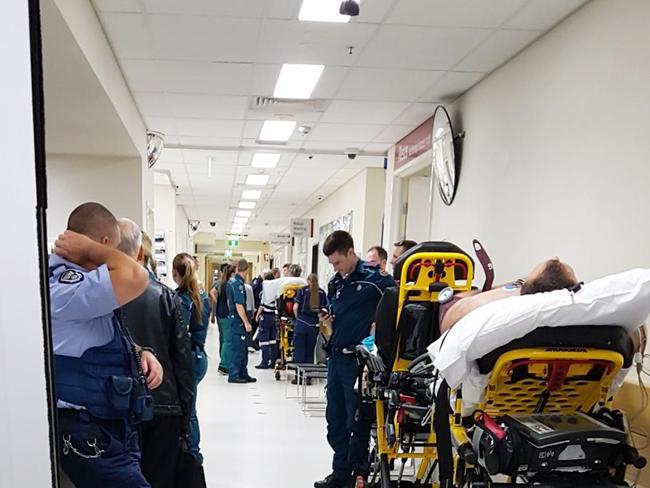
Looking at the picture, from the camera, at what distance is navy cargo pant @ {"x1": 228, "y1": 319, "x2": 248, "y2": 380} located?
6863mm

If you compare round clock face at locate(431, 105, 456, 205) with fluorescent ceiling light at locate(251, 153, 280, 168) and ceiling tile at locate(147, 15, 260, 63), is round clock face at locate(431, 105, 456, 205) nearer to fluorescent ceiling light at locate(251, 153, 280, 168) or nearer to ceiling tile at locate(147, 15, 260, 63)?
ceiling tile at locate(147, 15, 260, 63)

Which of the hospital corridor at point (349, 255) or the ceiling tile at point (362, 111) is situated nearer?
the hospital corridor at point (349, 255)

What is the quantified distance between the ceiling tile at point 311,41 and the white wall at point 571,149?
1.21 m

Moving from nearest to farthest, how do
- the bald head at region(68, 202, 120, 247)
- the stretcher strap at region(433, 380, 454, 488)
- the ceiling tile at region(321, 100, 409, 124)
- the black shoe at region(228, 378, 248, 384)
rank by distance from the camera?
the bald head at region(68, 202, 120, 247), the stretcher strap at region(433, 380, 454, 488), the ceiling tile at region(321, 100, 409, 124), the black shoe at region(228, 378, 248, 384)

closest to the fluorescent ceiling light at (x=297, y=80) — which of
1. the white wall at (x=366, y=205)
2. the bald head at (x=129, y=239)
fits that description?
the bald head at (x=129, y=239)

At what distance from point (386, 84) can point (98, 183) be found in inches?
145

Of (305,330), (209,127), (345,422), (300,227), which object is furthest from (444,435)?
(300,227)

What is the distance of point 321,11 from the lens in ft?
10.7

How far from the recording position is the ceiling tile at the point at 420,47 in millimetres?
3527

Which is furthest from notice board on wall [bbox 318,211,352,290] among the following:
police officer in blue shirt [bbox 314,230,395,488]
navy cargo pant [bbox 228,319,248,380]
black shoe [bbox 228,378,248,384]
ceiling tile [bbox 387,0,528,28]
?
ceiling tile [bbox 387,0,528,28]

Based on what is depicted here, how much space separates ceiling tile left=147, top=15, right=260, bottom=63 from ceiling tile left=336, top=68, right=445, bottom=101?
989 mm

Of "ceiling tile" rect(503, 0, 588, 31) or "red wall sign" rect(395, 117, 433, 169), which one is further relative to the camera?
"red wall sign" rect(395, 117, 433, 169)

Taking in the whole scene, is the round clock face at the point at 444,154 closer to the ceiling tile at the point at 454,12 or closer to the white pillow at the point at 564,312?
the ceiling tile at the point at 454,12

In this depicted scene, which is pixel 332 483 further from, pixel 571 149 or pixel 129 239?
pixel 571 149
